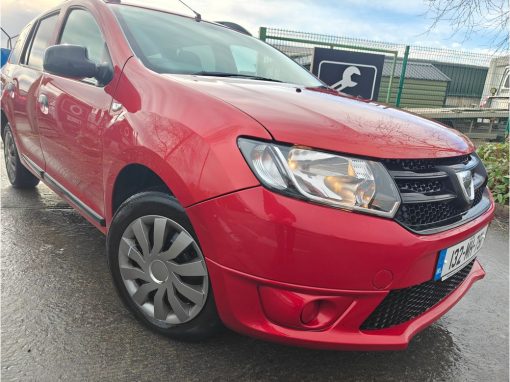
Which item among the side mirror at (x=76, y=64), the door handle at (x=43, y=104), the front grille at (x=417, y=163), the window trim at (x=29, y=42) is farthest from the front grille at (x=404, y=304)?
the window trim at (x=29, y=42)

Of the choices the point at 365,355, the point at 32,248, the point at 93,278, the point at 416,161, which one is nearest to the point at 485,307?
the point at 365,355

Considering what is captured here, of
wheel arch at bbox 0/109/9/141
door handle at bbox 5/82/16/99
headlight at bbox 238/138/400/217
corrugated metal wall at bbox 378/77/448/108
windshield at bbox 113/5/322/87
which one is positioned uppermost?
windshield at bbox 113/5/322/87

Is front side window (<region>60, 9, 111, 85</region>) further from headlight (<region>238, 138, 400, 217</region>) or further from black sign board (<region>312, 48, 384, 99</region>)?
black sign board (<region>312, 48, 384, 99</region>)

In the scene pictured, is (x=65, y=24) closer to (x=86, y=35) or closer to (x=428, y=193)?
(x=86, y=35)

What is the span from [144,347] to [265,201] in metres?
0.95

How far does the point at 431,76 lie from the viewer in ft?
43.7

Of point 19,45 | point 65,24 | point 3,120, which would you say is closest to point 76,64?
point 65,24

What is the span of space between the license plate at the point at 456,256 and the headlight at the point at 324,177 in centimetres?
36

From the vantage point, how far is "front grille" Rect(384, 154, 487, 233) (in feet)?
4.93

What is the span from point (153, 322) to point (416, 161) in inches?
52.2

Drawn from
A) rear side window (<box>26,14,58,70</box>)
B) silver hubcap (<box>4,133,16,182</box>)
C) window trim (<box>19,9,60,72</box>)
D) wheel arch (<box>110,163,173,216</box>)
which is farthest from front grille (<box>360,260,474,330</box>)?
silver hubcap (<box>4,133,16,182</box>)

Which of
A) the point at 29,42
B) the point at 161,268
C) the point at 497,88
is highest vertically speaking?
the point at 29,42

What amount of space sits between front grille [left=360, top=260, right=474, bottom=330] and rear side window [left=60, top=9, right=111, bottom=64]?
1.79 metres

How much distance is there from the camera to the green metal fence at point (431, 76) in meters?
6.75
